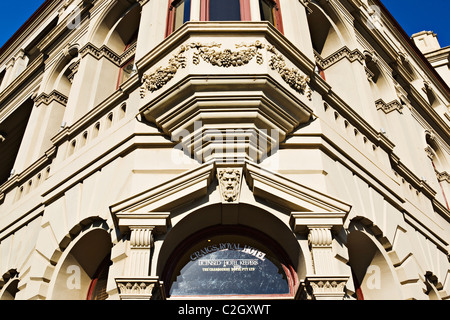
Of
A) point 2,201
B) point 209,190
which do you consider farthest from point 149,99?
point 2,201

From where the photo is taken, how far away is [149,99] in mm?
8898

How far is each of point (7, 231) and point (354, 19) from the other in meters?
11.7

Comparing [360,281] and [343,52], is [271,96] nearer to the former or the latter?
[360,281]

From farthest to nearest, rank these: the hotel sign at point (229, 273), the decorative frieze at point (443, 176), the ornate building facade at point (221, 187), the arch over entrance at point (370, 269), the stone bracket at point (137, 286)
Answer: the decorative frieze at point (443, 176)
the arch over entrance at point (370, 269)
the hotel sign at point (229, 273)
the ornate building facade at point (221, 187)
the stone bracket at point (137, 286)

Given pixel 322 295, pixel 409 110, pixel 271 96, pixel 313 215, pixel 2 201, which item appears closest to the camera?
pixel 322 295

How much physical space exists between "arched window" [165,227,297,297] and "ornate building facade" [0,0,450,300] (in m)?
0.02

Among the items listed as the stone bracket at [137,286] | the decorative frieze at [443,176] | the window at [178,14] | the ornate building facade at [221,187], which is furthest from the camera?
the decorative frieze at [443,176]

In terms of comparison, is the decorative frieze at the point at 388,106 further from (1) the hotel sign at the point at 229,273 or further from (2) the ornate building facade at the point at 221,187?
(1) the hotel sign at the point at 229,273

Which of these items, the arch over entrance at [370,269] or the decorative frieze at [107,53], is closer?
the arch over entrance at [370,269]

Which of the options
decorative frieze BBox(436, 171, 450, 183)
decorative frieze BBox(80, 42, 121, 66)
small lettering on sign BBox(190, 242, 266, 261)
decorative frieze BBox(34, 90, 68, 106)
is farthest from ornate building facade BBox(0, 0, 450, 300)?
decorative frieze BBox(436, 171, 450, 183)

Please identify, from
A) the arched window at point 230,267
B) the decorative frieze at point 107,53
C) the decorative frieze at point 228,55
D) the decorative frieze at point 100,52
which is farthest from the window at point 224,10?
the arched window at point 230,267

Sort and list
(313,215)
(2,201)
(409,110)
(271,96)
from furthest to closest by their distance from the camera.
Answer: (409,110) → (2,201) → (271,96) → (313,215)

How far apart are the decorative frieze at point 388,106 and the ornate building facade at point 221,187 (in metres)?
2.04

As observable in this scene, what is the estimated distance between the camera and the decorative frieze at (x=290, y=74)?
28.8ft
